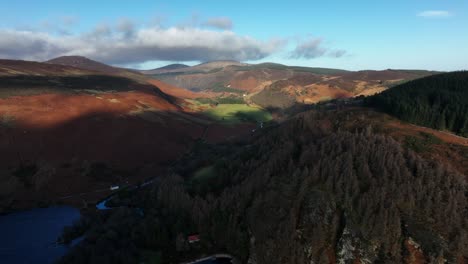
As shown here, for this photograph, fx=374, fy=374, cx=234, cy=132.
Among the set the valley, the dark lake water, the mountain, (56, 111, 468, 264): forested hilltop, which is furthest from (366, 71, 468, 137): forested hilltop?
the dark lake water

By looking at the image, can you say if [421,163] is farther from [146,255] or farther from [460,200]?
[146,255]

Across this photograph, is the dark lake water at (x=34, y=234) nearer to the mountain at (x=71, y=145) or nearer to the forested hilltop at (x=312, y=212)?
the mountain at (x=71, y=145)

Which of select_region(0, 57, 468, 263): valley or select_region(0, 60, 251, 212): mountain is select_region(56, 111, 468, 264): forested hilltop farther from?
select_region(0, 60, 251, 212): mountain

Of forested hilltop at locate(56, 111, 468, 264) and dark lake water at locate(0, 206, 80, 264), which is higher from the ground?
forested hilltop at locate(56, 111, 468, 264)

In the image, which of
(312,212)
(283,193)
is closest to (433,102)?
(283,193)

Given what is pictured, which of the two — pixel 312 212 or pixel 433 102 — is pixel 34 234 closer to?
pixel 312 212
